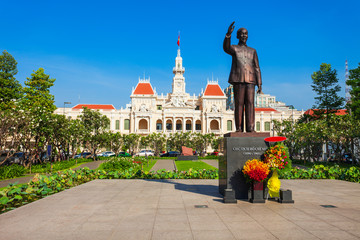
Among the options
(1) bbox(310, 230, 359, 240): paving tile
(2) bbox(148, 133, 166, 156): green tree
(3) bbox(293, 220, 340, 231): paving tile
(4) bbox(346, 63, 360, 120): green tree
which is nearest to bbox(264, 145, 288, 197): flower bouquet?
(3) bbox(293, 220, 340, 231): paving tile

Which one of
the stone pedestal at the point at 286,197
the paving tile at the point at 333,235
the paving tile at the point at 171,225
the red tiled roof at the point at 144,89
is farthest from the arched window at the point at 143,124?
the paving tile at the point at 333,235

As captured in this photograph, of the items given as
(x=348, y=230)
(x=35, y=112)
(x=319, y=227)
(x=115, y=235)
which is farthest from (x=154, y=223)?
(x=35, y=112)

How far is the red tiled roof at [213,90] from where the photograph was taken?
71688 millimetres

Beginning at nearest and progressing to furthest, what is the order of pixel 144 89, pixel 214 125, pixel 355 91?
1. pixel 355 91
2. pixel 144 89
3. pixel 214 125

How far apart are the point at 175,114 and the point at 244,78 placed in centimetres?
5870

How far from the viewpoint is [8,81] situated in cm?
3178

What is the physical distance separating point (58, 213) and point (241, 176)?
5095 millimetres

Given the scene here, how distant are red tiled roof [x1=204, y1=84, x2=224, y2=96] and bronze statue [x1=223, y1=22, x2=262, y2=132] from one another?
206ft

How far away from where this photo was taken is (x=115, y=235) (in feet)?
16.4

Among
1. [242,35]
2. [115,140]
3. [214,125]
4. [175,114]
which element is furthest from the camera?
[214,125]

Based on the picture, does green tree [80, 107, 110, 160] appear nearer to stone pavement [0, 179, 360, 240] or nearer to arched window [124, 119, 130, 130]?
stone pavement [0, 179, 360, 240]

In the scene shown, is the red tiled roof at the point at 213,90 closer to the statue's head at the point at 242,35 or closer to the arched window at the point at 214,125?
the arched window at the point at 214,125

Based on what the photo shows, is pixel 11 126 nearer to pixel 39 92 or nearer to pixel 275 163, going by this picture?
pixel 39 92

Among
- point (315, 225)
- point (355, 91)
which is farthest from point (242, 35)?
point (355, 91)
